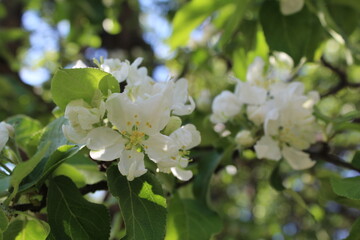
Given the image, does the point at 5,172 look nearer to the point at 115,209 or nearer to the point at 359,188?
the point at 359,188

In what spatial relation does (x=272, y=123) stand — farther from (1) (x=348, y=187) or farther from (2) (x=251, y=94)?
(1) (x=348, y=187)

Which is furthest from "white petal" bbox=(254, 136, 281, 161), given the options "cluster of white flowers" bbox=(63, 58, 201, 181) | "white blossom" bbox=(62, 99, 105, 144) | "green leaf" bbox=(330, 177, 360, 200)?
"white blossom" bbox=(62, 99, 105, 144)

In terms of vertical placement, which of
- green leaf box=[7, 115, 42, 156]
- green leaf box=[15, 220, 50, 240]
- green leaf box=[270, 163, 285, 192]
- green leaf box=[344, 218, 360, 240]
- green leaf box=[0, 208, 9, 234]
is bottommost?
green leaf box=[270, 163, 285, 192]

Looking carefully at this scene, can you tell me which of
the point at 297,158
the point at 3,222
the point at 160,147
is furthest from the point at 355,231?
the point at 3,222

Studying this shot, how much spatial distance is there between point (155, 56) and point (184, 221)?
389 centimetres

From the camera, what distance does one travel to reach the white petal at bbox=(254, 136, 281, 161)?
62.5 inches

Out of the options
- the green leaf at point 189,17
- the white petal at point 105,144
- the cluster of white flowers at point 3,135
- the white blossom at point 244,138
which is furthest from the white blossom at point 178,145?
the green leaf at point 189,17

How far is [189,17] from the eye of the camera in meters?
2.29

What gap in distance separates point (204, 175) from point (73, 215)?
2.10ft

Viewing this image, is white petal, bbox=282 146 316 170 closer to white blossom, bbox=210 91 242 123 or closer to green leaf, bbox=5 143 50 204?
white blossom, bbox=210 91 242 123

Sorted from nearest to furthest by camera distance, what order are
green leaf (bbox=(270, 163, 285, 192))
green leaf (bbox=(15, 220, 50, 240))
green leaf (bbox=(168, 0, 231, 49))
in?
green leaf (bbox=(15, 220, 50, 240)) → green leaf (bbox=(270, 163, 285, 192)) → green leaf (bbox=(168, 0, 231, 49))

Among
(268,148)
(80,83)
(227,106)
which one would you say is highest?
(80,83)

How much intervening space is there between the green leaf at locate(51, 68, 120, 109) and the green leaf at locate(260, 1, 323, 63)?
3.15 feet

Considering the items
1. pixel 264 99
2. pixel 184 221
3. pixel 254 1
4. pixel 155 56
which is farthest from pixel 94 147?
pixel 155 56
